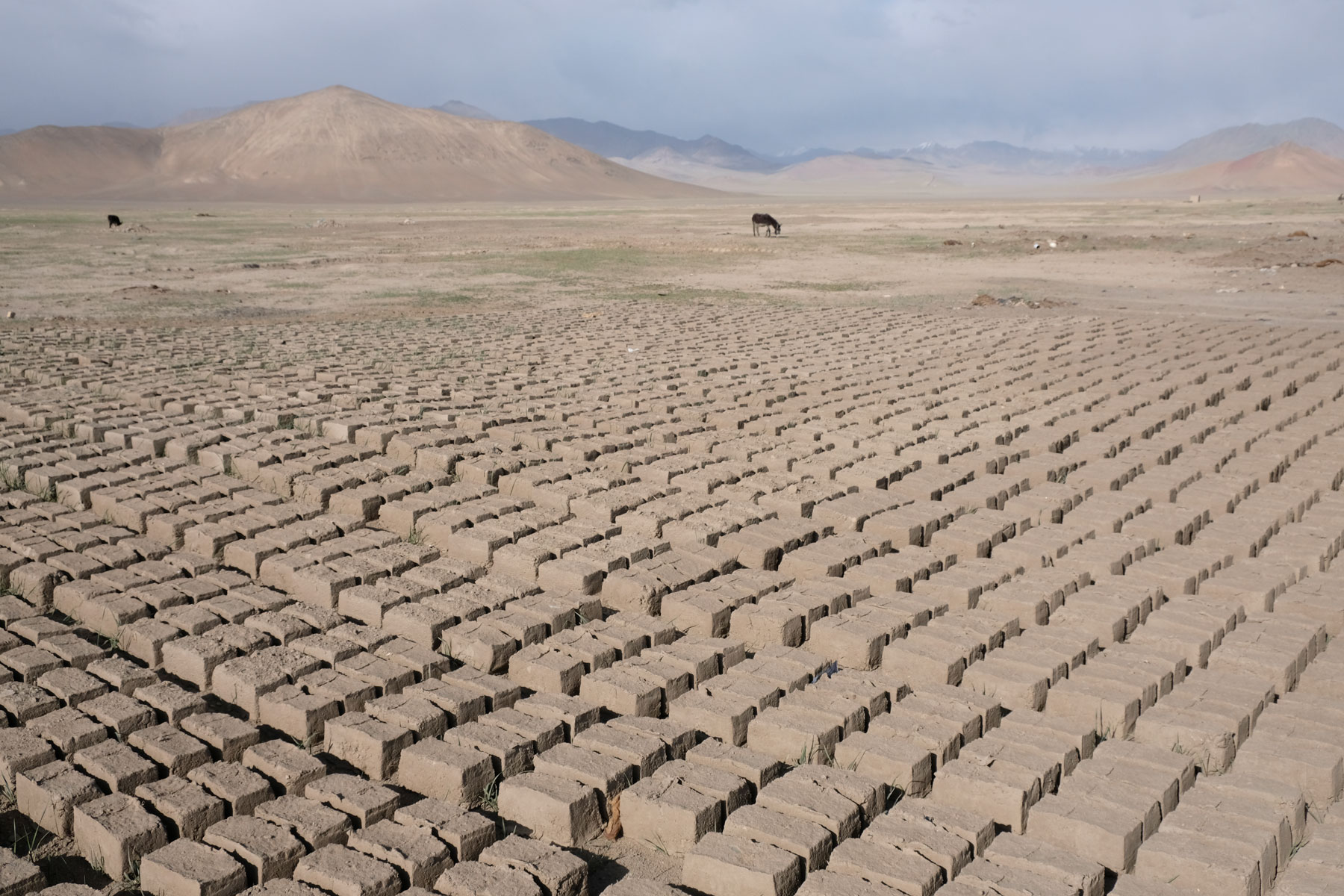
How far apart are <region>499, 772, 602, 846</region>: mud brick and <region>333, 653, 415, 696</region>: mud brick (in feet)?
2.22

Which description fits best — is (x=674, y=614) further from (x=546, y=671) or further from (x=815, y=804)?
(x=815, y=804)

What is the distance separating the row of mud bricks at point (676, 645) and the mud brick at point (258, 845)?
0.03 ft

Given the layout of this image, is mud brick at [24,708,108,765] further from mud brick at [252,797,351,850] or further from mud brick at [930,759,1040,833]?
mud brick at [930,759,1040,833]

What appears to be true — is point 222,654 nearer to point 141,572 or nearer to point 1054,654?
point 141,572

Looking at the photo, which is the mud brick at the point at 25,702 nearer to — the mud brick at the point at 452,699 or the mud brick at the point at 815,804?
the mud brick at the point at 452,699

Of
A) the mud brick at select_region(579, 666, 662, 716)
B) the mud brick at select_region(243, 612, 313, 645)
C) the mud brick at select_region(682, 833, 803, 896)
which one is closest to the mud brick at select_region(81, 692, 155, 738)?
the mud brick at select_region(243, 612, 313, 645)

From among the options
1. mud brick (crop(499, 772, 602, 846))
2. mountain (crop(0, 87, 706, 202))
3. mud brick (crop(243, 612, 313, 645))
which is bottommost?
mud brick (crop(499, 772, 602, 846))

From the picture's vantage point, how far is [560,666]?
344cm

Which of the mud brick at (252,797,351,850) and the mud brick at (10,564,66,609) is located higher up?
the mud brick at (10,564,66,609)

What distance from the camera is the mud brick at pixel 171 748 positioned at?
2922mm

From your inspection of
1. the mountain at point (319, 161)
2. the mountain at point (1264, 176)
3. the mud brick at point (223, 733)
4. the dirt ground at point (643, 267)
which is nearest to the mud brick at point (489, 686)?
the mud brick at point (223, 733)

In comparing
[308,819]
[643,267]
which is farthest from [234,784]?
[643,267]

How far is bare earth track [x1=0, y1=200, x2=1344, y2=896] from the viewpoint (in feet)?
8.64

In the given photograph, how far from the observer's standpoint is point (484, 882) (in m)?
2.45
